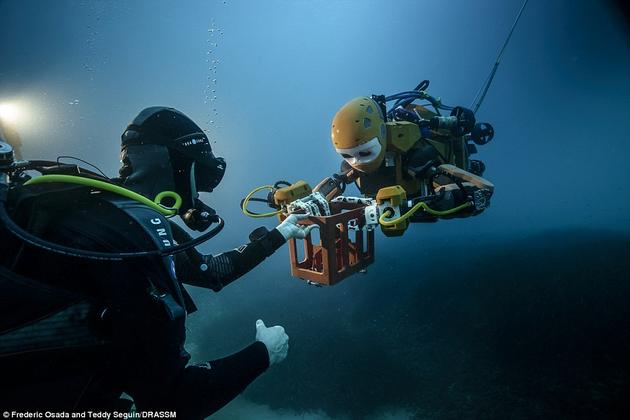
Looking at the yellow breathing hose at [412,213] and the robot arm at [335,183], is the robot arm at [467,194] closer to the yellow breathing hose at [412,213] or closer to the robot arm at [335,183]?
the yellow breathing hose at [412,213]

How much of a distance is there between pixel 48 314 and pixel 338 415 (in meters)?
5.29

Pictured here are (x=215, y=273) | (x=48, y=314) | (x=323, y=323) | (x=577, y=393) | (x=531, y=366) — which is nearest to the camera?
(x=48, y=314)

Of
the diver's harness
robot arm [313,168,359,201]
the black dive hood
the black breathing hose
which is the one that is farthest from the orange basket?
the black breathing hose

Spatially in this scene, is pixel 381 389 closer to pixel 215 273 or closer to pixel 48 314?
pixel 215 273

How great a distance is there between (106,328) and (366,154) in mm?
3637

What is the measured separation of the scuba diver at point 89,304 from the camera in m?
1.09

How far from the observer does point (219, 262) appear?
8.07 ft

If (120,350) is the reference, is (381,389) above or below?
below

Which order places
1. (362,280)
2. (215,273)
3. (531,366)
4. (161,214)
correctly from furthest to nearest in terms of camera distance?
(362,280), (531,366), (215,273), (161,214)

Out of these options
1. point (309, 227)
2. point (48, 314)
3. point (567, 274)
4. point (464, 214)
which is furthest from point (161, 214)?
point (567, 274)

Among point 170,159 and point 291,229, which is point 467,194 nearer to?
point 291,229

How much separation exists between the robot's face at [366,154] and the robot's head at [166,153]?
2.28 meters

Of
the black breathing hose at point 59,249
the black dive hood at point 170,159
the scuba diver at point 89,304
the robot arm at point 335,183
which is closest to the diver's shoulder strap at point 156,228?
the scuba diver at point 89,304

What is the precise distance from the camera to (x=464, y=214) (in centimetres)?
403
